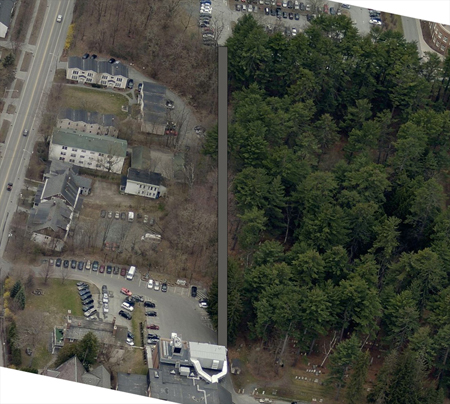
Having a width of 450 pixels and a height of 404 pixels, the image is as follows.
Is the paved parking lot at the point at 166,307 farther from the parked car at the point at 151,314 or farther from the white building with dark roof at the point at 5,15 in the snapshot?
the white building with dark roof at the point at 5,15

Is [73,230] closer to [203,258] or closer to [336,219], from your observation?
[203,258]

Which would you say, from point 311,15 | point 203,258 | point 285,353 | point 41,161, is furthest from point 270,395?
point 311,15

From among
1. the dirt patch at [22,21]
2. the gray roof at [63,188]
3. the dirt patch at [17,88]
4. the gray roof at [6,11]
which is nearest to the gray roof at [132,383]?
the gray roof at [63,188]

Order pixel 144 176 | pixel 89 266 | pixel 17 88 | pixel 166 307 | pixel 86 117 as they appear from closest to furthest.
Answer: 1. pixel 166 307
2. pixel 89 266
3. pixel 144 176
4. pixel 86 117
5. pixel 17 88

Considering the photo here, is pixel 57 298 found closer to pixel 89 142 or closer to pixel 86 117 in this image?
pixel 89 142

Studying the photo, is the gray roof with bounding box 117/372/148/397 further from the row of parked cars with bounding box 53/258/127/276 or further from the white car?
the row of parked cars with bounding box 53/258/127/276

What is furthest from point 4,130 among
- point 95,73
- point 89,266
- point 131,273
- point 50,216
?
point 131,273
